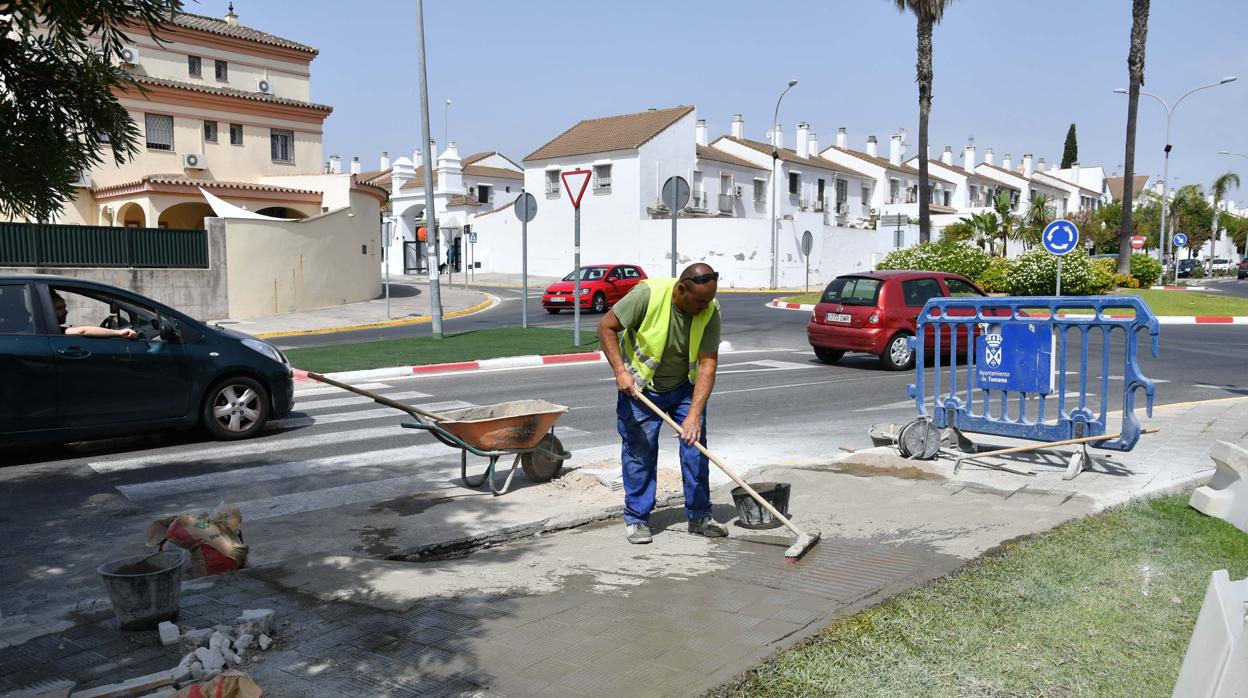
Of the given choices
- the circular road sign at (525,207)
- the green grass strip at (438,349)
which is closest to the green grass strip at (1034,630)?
the green grass strip at (438,349)

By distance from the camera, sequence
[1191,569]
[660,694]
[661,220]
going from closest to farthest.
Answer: [660,694] → [1191,569] → [661,220]

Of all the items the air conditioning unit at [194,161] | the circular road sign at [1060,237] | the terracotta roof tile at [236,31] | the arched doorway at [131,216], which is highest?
the terracotta roof tile at [236,31]

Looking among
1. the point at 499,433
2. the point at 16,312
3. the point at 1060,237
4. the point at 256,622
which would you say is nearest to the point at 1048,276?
the point at 1060,237

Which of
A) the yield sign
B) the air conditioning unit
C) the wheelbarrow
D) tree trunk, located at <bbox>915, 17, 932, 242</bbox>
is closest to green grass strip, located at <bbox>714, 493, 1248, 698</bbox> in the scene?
the wheelbarrow

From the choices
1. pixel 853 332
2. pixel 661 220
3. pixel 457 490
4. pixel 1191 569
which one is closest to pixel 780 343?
pixel 853 332

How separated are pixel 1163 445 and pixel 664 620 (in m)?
6.13

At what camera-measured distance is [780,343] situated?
19688 mm

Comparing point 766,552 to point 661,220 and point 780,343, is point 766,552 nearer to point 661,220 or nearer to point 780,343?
point 780,343

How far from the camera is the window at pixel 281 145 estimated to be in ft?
121

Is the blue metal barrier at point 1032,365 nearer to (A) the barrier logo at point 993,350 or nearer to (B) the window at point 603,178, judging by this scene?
(A) the barrier logo at point 993,350

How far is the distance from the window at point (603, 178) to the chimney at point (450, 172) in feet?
37.5

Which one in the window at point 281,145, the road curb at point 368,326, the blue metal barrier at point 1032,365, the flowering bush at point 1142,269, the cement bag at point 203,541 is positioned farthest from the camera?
the window at point 281,145

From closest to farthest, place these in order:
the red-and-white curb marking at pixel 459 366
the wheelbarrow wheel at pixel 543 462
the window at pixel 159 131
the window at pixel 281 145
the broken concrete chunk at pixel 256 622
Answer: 1. the broken concrete chunk at pixel 256 622
2. the wheelbarrow wheel at pixel 543 462
3. the red-and-white curb marking at pixel 459 366
4. the window at pixel 159 131
5. the window at pixel 281 145

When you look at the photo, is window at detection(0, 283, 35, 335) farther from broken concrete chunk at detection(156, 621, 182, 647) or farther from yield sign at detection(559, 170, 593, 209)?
yield sign at detection(559, 170, 593, 209)
